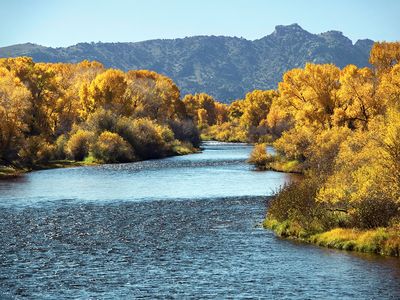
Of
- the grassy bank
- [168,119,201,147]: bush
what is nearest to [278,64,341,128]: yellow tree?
the grassy bank

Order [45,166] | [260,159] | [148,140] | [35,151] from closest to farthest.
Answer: [35,151] < [45,166] < [260,159] < [148,140]

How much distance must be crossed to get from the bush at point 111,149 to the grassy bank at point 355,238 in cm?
7295

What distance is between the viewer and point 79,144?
114875 mm

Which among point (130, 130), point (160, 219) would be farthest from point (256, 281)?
point (130, 130)

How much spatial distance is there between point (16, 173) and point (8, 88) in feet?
52.0

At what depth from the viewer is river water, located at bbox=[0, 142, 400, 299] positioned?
32250mm

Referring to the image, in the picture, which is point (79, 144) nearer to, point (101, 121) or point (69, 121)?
point (101, 121)

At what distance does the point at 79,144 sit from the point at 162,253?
3049 inches

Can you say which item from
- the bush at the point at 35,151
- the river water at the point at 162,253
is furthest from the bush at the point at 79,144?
the river water at the point at 162,253

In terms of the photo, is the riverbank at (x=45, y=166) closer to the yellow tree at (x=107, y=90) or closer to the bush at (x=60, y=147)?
the bush at (x=60, y=147)

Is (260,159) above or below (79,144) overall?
below

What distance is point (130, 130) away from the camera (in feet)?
405

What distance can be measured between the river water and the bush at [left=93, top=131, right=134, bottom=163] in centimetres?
4294

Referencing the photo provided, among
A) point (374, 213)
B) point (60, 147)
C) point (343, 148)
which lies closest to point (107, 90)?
point (60, 147)
